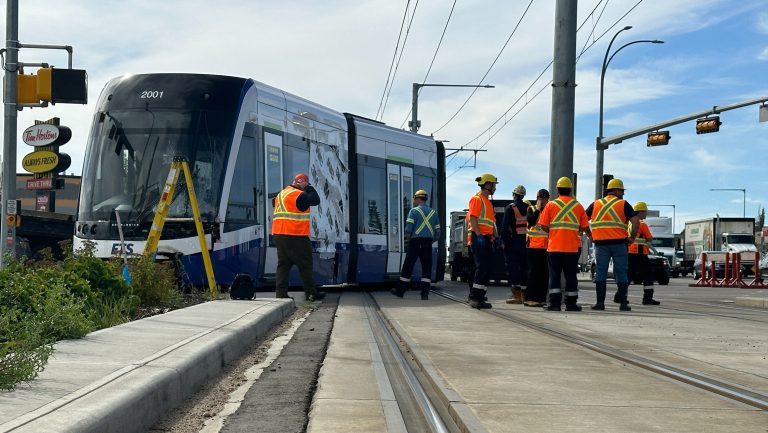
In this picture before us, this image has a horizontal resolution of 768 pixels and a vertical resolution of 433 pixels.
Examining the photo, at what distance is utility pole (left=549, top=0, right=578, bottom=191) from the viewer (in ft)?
54.7

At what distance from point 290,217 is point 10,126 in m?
4.54

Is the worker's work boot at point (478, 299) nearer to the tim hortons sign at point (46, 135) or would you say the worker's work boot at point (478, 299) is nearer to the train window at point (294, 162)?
the train window at point (294, 162)

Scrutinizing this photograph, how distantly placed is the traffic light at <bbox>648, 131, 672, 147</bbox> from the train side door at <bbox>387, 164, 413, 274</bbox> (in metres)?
14.7

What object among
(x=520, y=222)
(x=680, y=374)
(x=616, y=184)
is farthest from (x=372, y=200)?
(x=680, y=374)

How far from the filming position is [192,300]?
1314cm

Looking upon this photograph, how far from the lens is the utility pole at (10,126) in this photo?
49.0ft

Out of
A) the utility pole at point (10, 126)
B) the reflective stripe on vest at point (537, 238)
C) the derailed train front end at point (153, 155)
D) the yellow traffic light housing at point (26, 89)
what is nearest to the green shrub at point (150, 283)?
the derailed train front end at point (153, 155)

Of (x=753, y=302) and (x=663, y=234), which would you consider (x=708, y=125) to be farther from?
(x=663, y=234)

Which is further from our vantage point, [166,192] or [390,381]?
[166,192]

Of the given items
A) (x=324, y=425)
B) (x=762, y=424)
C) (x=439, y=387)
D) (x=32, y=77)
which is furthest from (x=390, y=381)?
(x=32, y=77)

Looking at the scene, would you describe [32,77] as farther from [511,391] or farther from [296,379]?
[511,391]

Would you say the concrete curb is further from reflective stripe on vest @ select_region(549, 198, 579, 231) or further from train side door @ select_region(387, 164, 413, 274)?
train side door @ select_region(387, 164, 413, 274)

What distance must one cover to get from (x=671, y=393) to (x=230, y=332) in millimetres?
3499

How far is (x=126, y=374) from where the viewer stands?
5.45 metres
